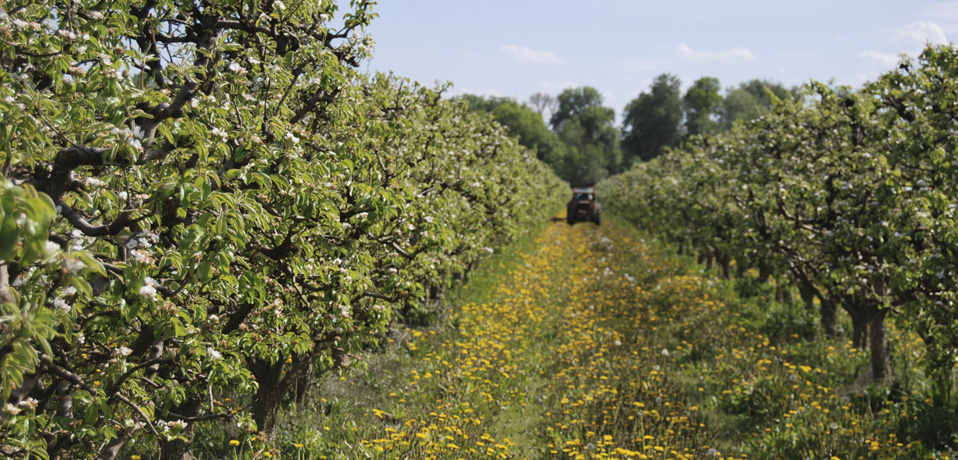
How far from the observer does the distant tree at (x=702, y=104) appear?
83194 millimetres

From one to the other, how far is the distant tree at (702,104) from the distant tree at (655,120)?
144 cm

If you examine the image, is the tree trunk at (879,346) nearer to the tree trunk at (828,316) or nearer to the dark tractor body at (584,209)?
the tree trunk at (828,316)

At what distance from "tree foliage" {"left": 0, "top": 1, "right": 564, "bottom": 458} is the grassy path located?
1439 millimetres

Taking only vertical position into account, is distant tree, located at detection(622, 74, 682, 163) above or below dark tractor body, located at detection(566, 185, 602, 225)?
above

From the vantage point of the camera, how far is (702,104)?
284 feet

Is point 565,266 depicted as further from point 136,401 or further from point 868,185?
point 136,401

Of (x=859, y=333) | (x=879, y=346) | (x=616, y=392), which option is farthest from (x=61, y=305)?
(x=859, y=333)

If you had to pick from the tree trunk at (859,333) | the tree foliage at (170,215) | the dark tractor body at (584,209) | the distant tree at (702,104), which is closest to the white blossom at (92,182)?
the tree foliage at (170,215)

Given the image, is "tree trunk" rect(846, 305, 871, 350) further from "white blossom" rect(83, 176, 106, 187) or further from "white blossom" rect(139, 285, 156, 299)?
"white blossom" rect(83, 176, 106, 187)

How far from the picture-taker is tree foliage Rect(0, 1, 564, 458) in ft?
7.28

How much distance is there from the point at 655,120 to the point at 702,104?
6.94 metres

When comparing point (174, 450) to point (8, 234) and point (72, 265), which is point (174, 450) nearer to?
point (72, 265)

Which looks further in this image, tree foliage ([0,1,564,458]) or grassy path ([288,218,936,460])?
grassy path ([288,218,936,460])

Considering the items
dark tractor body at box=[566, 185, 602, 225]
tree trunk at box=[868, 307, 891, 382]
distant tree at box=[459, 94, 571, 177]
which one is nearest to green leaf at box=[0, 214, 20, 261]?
tree trunk at box=[868, 307, 891, 382]
